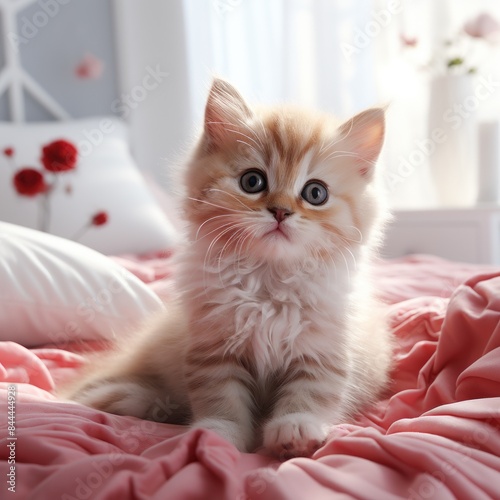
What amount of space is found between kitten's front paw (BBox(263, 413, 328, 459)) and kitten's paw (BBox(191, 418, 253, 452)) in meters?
0.04

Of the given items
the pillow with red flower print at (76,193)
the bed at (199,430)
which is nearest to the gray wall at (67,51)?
the pillow with red flower print at (76,193)

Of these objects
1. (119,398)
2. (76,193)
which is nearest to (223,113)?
(119,398)

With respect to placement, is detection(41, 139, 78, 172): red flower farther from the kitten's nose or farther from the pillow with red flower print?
the kitten's nose

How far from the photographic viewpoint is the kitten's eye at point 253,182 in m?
1.02

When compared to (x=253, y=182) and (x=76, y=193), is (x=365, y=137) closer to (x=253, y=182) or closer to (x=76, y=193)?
(x=253, y=182)

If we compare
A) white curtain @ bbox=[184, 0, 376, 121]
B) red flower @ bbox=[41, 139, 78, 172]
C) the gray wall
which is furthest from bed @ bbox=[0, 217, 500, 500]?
white curtain @ bbox=[184, 0, 376, 121]

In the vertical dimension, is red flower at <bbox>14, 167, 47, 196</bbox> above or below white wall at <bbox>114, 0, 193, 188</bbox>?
below

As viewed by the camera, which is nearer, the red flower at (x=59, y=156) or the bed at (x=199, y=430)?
the bed at (x=199, y=430)

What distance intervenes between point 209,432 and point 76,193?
1.89 metres

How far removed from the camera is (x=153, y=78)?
348 cm

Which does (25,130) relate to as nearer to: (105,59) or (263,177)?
(105,59)

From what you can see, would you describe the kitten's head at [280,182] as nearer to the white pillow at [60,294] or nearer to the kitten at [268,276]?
the kitten at [268,276]

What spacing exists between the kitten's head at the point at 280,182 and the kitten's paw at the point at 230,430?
0.91 feet

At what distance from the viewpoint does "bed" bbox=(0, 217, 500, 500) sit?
0.69m
